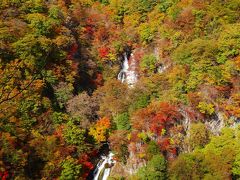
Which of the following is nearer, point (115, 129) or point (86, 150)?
point (86, 150)

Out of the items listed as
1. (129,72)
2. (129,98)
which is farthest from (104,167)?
(129,72)

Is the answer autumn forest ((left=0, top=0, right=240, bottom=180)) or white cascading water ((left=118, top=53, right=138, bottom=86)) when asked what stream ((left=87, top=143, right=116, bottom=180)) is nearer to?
autumn forest ((left=0, top=0, right=240, bottom=180))

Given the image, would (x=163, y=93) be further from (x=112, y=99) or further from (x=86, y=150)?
(x=86, y=150)

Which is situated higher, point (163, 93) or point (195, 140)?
point (163, 93)

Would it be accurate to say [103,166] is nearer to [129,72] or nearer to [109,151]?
[109,151]

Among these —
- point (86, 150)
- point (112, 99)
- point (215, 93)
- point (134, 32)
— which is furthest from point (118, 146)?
point (134, 32)

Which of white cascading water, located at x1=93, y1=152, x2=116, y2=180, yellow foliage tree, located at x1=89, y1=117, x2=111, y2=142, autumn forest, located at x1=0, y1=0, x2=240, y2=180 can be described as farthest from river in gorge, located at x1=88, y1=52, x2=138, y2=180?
yellow foliage tree, located at x1=89, y1=117, x2=111, y2=142

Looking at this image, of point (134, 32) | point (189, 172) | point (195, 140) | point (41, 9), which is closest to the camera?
point (189, 172)

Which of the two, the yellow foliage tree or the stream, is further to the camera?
the yellow foliage tree
